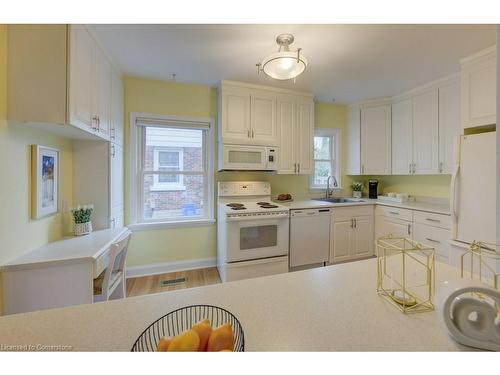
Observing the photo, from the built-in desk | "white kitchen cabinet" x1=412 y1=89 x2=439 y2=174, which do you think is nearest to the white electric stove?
the built-in desk

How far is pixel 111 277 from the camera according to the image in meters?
1.79

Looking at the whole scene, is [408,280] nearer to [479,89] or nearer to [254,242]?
[254,242]

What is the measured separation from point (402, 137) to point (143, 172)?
3724 millimetres

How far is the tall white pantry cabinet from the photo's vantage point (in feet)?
4.63

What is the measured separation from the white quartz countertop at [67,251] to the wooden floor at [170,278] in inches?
34.0

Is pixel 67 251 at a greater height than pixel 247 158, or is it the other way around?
pixel 247 158

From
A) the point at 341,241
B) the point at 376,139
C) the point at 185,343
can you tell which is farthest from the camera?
the point at 376,139

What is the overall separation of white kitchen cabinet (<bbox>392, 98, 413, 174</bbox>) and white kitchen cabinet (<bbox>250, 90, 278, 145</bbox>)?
188 cm

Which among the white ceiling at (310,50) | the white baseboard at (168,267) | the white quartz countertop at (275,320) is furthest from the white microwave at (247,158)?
the white quartz countertop at (275,320)

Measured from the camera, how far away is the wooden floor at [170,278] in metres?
2.43

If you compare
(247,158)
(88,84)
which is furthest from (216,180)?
(88,84)
